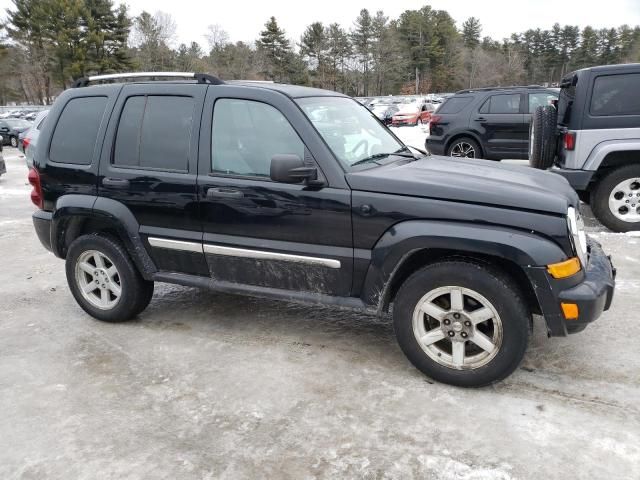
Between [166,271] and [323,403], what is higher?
[166,271]

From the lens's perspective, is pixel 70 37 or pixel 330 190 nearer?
pixel 330 190

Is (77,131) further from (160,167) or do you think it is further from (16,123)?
(16,123)

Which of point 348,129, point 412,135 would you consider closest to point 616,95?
point 348,129

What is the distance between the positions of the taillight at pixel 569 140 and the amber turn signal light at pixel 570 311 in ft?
13.9

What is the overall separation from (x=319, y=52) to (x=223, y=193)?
8224 centimetres

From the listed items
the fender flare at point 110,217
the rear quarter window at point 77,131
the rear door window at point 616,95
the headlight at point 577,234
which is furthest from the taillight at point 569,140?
the rear quarter window at point 77,131

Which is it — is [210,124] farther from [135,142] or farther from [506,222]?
A: [506,222]

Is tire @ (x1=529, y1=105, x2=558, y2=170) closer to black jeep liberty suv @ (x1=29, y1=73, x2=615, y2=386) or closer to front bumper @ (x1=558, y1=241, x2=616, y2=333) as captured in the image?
black jeep liberty suv @ (x1=29, y1=73, x2=615, y2=386)

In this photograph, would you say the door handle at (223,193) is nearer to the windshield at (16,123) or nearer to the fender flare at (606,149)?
the fender flare at (606,149)

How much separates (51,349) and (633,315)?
452cm

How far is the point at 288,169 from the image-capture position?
3.16 metres

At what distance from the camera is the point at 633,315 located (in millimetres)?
4133

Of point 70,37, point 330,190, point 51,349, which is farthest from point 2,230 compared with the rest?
point 70,37

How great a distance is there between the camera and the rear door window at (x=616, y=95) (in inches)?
248
